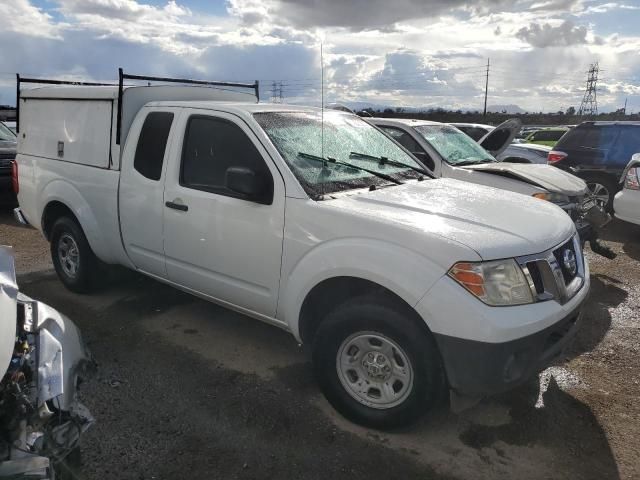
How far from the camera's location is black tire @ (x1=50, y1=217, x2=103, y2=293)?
197 inches

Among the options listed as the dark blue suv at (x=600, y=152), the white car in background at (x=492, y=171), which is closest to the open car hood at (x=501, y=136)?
the white car in background at (x=492, y=171)

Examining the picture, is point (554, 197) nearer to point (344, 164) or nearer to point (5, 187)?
point (344, 164)

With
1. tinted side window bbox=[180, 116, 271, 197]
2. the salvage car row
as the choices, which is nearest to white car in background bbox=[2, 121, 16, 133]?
the salvage car row

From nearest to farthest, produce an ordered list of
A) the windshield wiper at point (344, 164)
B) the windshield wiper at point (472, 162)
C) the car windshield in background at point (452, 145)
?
the windshield wiper at point (344, 164), the windshield wiper at point (472, 162), the car windshield in background at point (452, 145)

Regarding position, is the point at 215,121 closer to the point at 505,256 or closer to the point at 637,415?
the point at 505,256

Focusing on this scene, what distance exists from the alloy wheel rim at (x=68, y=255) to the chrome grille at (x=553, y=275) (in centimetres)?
406

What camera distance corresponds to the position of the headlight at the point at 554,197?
19.4ft

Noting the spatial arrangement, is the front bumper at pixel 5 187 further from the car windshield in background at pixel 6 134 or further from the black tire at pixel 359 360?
→ the black tire at pixel 359 360

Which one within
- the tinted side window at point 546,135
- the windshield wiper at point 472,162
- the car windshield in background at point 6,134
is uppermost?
the tinted side window at point 546,135

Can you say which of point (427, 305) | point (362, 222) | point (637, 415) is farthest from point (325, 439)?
point (637, 415)

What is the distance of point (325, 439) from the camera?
3082mm

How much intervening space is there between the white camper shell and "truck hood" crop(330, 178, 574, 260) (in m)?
2.26

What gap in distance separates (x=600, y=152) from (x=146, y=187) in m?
8.08

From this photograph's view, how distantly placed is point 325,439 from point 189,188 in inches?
79.7
